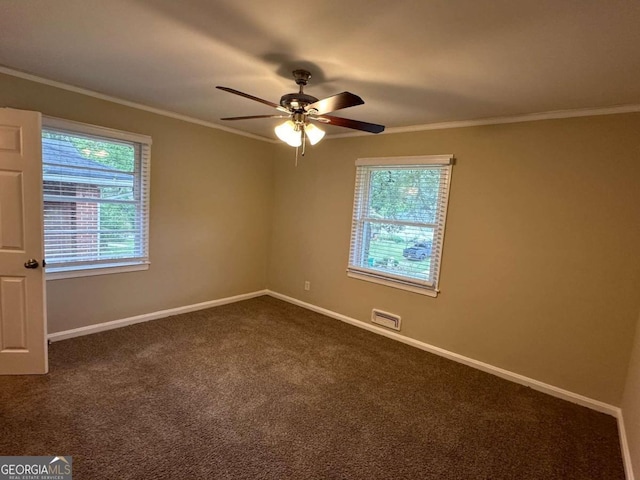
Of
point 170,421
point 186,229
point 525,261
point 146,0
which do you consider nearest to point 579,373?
point 525,261

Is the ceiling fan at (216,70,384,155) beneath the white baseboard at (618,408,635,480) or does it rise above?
above

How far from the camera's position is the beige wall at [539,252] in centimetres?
258

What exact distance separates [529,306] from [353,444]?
201cm

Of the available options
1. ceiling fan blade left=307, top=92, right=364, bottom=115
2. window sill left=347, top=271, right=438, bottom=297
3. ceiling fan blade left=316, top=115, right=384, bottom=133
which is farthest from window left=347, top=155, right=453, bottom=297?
ceiling fan blade left=307, top=92, right=364, bottom=115

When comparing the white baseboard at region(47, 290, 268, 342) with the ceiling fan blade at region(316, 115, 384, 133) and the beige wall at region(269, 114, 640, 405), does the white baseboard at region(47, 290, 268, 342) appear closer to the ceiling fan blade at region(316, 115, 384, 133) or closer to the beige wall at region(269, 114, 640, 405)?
the beige wall at region(269, 114, 640, 405)

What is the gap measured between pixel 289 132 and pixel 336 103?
51 centimetres

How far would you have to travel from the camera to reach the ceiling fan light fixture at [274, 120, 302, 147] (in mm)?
2352

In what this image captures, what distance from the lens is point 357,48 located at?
6.31 feet

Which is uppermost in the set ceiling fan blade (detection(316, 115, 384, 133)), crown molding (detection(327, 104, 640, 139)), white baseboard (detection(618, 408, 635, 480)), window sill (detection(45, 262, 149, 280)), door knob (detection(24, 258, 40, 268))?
crown molding (detection(327, 104, 640, 139))

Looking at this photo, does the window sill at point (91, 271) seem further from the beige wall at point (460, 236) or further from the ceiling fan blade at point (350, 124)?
the ceiling fan blade at point (350, 124)

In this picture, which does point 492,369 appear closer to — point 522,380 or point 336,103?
point 522,380

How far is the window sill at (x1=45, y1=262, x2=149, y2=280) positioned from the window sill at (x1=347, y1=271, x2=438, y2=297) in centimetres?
250

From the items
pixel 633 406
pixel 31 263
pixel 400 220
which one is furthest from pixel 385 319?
pixel 31 263

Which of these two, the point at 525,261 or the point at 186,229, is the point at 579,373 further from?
the point at 186,229
